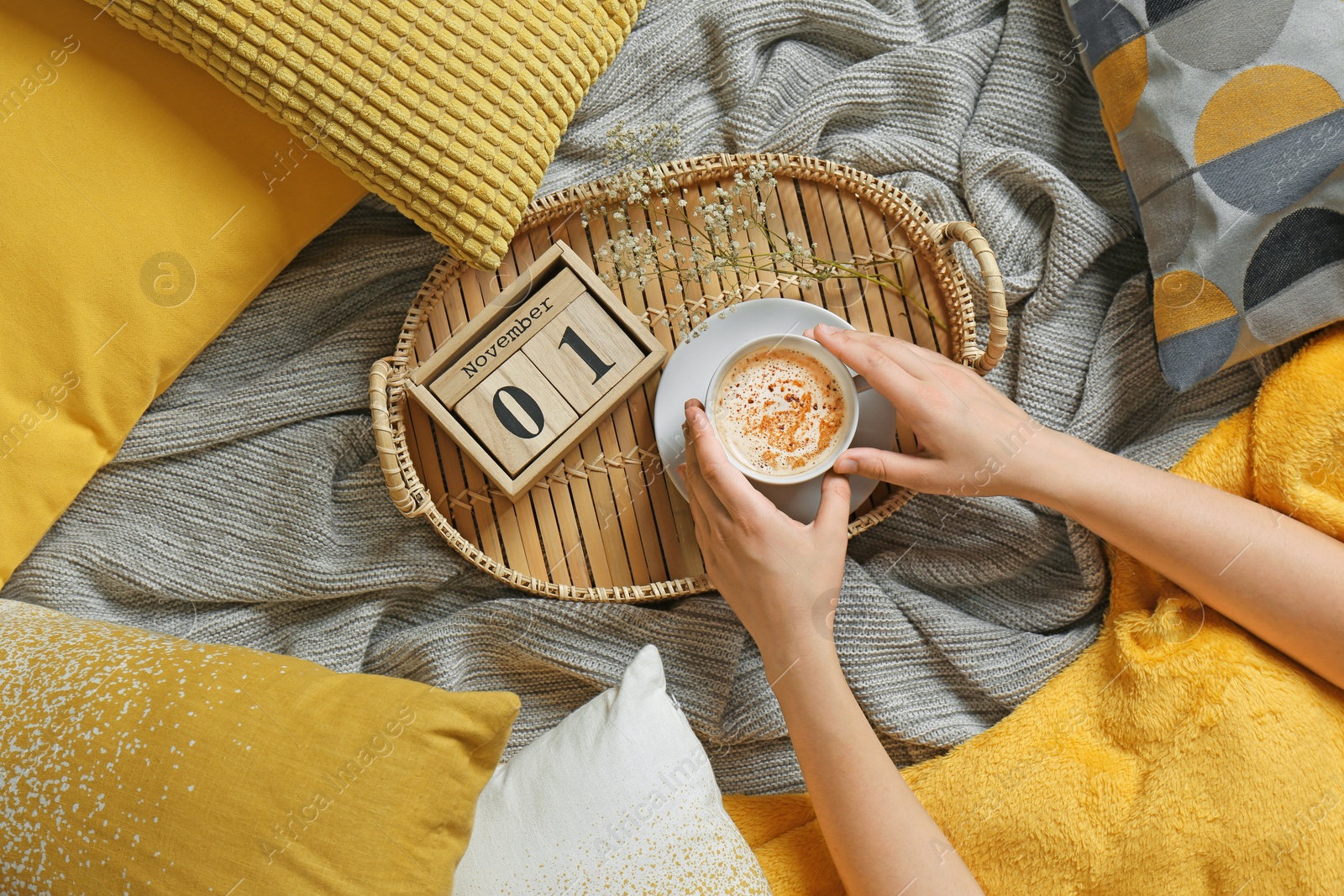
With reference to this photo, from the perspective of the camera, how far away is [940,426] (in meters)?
0.91

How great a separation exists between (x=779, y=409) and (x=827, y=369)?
0.07 m

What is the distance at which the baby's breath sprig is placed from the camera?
104 cm

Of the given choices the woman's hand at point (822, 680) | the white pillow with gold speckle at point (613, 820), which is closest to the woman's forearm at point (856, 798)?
the woman's hand at point (822, 680)

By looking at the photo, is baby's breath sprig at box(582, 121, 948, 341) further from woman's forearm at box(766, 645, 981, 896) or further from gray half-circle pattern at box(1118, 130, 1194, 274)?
woman's forearm at box(766, 645, 981, 896)

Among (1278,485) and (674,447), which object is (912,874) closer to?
(674,447)

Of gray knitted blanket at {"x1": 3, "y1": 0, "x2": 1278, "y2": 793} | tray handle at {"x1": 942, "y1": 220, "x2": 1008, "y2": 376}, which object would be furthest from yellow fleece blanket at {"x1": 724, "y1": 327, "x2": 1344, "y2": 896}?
tray handle at {"x1": 942, "y1": 220, "x2": 1008, "y2": 376}

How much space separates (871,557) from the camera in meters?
1.15

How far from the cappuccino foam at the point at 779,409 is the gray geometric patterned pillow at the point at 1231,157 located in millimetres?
474

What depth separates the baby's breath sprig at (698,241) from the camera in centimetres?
104

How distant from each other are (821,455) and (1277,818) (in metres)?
0.66

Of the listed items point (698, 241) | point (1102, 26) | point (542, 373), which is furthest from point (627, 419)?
point (1102, 26)

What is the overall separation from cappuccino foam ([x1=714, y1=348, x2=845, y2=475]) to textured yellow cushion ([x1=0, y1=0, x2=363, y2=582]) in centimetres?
57

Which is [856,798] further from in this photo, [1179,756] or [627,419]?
[627,419]

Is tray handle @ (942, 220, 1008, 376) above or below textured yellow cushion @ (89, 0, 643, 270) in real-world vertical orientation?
below
